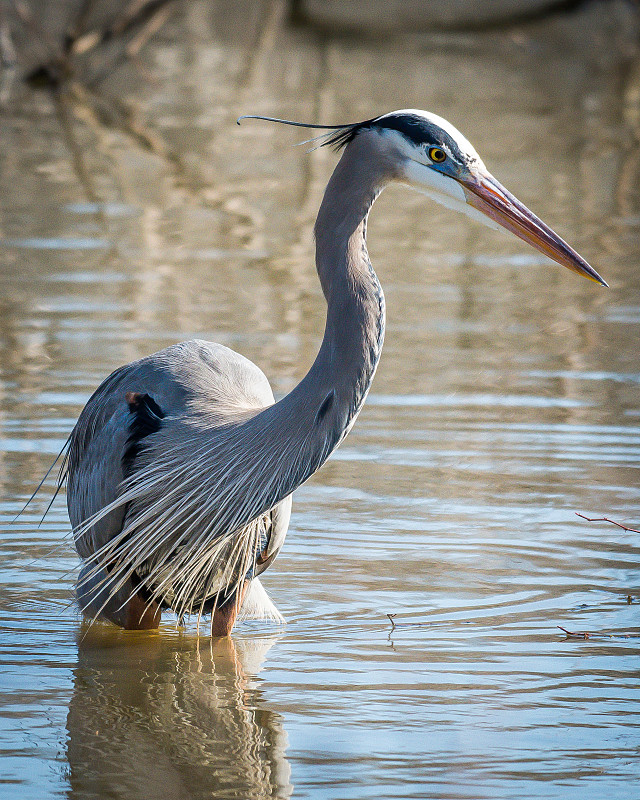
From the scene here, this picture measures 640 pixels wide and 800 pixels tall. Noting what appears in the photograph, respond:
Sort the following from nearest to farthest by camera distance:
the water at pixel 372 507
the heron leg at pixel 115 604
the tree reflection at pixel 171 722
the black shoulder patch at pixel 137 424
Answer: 1. the tree reflection at pixel 171 722
2. the water at pixel 372 507
3. the black shoulder patch at pixel 137 424
4. the heron leg at pixel 115 604

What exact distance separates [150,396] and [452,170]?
4.51 feet

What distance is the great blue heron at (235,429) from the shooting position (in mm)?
4262

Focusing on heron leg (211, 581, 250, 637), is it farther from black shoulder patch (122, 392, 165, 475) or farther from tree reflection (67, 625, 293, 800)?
black shoulder patch (122, 392, 165, 475)

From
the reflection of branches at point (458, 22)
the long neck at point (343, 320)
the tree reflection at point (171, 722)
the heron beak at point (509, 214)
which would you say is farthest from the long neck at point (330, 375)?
the reflection of branches at point (458, 22)

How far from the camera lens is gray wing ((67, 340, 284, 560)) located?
4.92 metres

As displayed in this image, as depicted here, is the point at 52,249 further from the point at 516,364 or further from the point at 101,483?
the point at 101,483

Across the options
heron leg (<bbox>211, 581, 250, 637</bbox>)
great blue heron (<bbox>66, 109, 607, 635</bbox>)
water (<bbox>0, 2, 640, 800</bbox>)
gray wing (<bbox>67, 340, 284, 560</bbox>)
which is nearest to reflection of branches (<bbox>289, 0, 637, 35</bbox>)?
water (<bbox>0, 2, 640, 800</bbox>)

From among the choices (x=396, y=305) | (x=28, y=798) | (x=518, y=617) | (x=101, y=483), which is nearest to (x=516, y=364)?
(x=396, y=305)

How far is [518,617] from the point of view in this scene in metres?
5.23

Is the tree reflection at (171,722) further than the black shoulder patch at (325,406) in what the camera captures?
No

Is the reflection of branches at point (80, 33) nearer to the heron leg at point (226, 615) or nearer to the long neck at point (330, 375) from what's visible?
the heron leg at point (226, 615)

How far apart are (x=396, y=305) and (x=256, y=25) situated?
74.5ft

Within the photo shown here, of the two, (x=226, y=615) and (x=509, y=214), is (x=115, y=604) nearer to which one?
(x=226, y=615)

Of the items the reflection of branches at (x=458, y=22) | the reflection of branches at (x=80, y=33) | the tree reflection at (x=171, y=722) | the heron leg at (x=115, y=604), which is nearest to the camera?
the tree reflection at (x=171, y=722)
